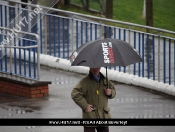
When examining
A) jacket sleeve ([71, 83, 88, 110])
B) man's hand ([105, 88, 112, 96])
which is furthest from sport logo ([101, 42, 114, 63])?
jacket sleeve ([71, 83, 88, 110])

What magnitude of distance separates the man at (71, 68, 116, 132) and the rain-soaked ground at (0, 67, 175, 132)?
1938 millimetres

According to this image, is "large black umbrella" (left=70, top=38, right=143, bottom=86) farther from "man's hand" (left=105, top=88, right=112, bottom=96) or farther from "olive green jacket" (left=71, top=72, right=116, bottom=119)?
"man's hand" (left=105, top=88, right=112, bottom=96)

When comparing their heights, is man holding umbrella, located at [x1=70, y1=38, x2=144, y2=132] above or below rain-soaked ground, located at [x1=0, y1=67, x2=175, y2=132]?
above

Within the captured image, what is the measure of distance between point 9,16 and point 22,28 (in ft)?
6.44

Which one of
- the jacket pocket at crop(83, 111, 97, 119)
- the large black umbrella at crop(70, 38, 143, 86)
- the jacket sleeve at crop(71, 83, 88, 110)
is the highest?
the large black umbrella at crop(70, 38, 143, 86)

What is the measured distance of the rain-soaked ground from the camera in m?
11.1

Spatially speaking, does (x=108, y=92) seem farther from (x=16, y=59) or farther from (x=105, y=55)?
(x=16, y=59)

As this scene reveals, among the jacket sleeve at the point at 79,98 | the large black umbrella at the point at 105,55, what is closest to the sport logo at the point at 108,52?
the large black umbrella at the point at 105,55

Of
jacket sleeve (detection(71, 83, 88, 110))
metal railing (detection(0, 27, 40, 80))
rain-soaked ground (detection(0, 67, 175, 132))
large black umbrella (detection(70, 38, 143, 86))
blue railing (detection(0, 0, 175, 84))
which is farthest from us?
blue railing (detection(0, 0, 175, 84))

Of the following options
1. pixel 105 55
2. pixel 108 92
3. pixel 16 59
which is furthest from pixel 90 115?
pixel 16 59

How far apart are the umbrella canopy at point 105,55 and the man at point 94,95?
0.23 m

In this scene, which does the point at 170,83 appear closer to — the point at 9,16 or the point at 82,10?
the point at 9,16

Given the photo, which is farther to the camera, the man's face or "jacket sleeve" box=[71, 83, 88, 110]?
the man's face

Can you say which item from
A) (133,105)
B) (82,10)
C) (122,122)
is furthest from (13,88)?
(82,10)
